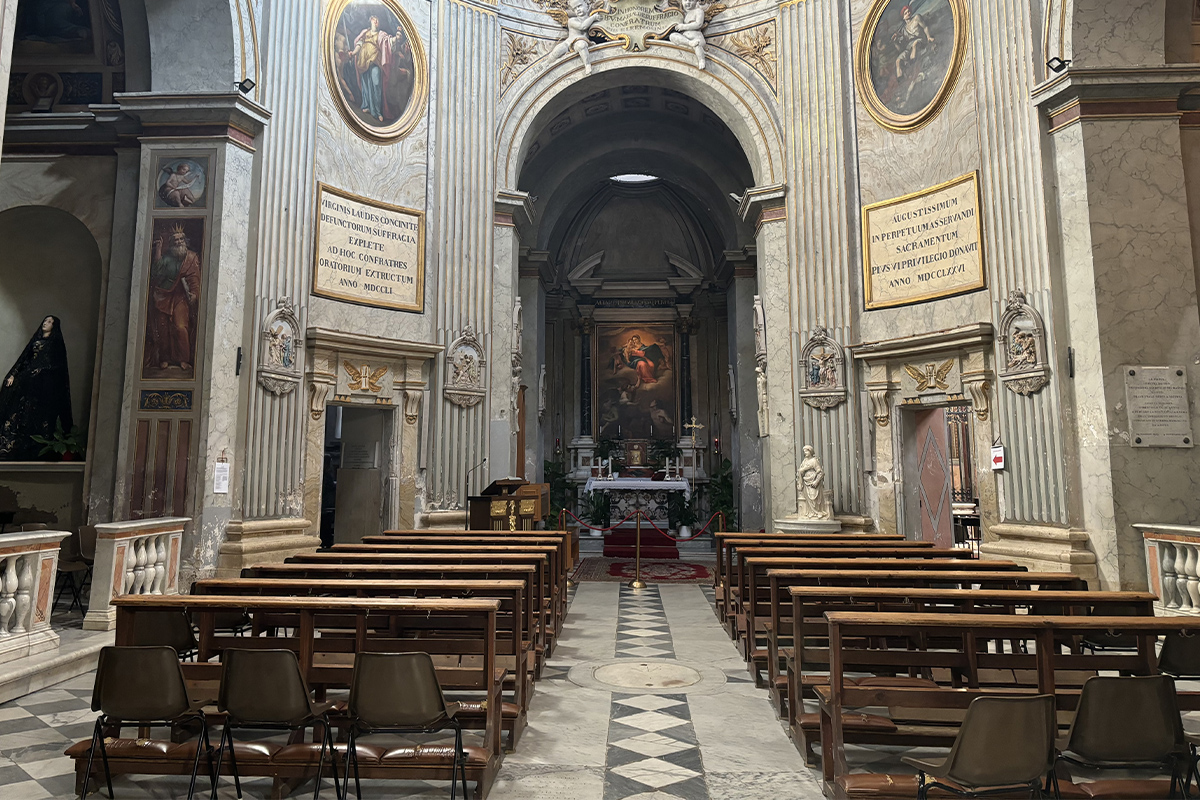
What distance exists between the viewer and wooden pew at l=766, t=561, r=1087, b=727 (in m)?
4.92

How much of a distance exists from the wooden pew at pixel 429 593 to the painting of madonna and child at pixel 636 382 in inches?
612

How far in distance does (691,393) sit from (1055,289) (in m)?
Answer: 12.0

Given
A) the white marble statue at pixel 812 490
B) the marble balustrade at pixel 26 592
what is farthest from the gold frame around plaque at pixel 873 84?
the marble balustrade at pixel 26 592

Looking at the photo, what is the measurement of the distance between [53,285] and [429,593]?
8963 millimetres

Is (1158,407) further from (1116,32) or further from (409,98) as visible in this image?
(409,98)

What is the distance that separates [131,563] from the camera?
7156 millimetres

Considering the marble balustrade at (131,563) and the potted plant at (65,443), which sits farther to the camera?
the potted plant at (65,443)

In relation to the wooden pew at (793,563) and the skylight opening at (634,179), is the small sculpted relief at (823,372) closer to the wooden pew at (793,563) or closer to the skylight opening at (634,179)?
the wooden pew at (793,563)

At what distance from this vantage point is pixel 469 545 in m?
7.28

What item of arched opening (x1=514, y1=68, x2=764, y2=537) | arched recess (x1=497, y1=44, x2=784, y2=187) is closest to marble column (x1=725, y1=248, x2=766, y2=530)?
arched opening (x1=514, y1=68, x2=764, y2=537)

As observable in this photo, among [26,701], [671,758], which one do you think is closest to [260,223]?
[26,701]

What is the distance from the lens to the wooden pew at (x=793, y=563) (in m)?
5.67

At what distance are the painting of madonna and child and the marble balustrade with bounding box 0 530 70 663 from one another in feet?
49.4

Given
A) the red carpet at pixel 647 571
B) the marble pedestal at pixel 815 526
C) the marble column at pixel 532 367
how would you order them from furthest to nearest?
the marble column at pixel 532 367 < the red carpet at pixel 647 571 < the marble pedestal at pixel 815 526
